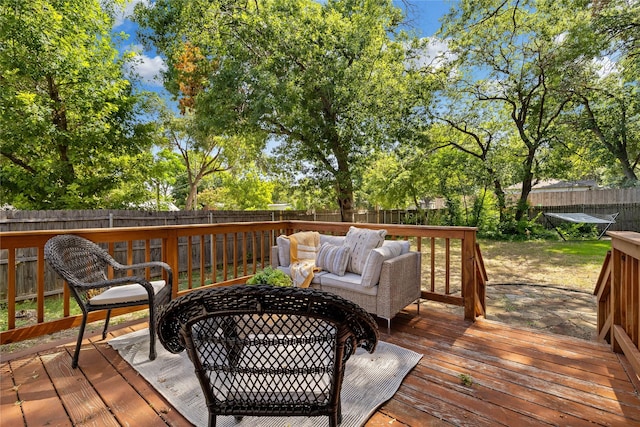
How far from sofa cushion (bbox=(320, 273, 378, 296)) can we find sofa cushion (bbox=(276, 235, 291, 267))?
0.66 m

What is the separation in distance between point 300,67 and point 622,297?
749cm

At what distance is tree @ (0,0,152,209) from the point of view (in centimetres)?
579

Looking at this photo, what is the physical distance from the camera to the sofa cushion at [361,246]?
124 inches

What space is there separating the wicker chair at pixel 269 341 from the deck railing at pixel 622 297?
197cm

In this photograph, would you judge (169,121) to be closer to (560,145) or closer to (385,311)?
(385,311)

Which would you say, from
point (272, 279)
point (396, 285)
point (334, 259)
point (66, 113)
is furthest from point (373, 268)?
point (66, 113)

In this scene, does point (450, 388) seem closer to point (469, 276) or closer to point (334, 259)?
point (469, 276)

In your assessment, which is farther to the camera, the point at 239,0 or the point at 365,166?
the point at 365,166

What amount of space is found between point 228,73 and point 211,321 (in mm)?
7413

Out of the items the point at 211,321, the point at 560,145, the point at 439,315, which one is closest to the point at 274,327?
the point at 211,321

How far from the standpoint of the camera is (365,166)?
8703mm

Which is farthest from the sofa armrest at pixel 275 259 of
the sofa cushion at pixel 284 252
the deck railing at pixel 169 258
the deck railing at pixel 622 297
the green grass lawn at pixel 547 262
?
the green grass lawn at pixel 547 262

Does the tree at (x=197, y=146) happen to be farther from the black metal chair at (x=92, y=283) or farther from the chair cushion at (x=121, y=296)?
the chair cushion at (x=121, y=296)

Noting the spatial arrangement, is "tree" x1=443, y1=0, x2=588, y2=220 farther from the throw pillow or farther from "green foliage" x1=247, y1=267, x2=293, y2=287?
"green foliage" x1=247, y1=267, x2=293, y2=287
